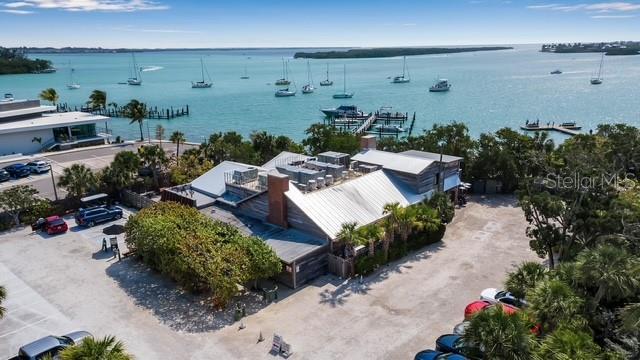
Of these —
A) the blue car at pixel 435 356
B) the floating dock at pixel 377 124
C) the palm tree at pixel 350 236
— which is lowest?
the floating dock at pixel 377 124

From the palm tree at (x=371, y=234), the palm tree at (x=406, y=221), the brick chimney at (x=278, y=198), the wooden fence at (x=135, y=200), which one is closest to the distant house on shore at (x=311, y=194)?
the brick chimney at (x=278, y=198)

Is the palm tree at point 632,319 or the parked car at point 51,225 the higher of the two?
the palm tree at point 632,319

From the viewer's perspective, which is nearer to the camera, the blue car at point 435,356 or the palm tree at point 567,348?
the palm tree at point 567,348

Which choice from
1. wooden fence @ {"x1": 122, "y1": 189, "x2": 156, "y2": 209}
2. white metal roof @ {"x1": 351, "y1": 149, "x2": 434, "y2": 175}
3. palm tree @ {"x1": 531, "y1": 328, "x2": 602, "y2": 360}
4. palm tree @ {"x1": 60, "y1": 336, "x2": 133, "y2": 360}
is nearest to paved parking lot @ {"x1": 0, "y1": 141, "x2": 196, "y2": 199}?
wooden fence @ {"x1": 122, "y1": 189, "x2": 156, "y2": 209}

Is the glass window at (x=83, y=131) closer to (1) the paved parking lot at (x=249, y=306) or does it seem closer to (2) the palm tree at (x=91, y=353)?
(1) the paved parking lot at (x=249, y=306)

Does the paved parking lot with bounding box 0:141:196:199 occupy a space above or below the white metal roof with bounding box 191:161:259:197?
below

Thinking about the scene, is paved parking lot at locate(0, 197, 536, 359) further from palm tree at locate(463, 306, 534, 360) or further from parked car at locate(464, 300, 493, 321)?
palm tree at locate(463, 306, 534, 360)
